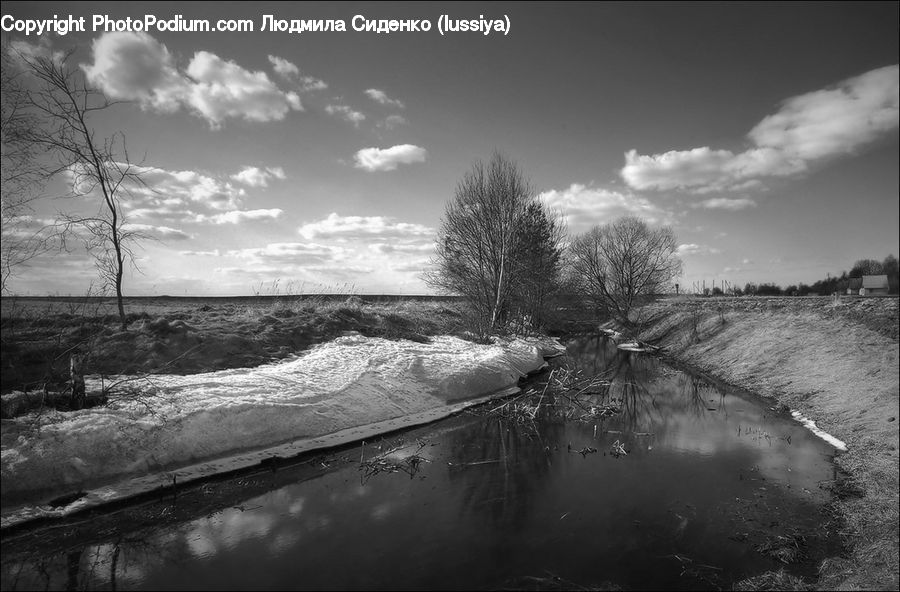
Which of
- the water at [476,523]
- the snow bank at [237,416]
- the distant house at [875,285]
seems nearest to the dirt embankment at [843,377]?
the water at [476,523]

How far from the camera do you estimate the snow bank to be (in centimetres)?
646

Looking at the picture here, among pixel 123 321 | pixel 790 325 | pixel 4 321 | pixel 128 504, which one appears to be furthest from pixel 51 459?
pixel 790 325

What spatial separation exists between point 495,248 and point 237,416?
1976cm

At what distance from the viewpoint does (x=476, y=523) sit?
634cm

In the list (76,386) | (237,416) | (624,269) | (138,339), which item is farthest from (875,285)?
(76,386)

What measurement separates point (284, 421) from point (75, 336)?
6.22 metres

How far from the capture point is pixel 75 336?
1055cm

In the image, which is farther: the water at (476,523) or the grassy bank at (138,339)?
the grassy bank at (138,339)

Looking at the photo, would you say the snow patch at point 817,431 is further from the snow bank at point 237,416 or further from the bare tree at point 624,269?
the bare tree at point 624,269

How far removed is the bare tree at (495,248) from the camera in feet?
84.2

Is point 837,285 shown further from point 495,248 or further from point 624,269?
point 495,248

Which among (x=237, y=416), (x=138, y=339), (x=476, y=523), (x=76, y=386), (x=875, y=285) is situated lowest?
(x=476, y=523)

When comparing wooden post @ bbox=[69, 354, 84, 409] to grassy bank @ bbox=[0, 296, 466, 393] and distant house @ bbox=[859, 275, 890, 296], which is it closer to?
grassy bank @ bbox=[0, 296, 466, 393]

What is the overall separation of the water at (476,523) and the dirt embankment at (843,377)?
0.49 metres
